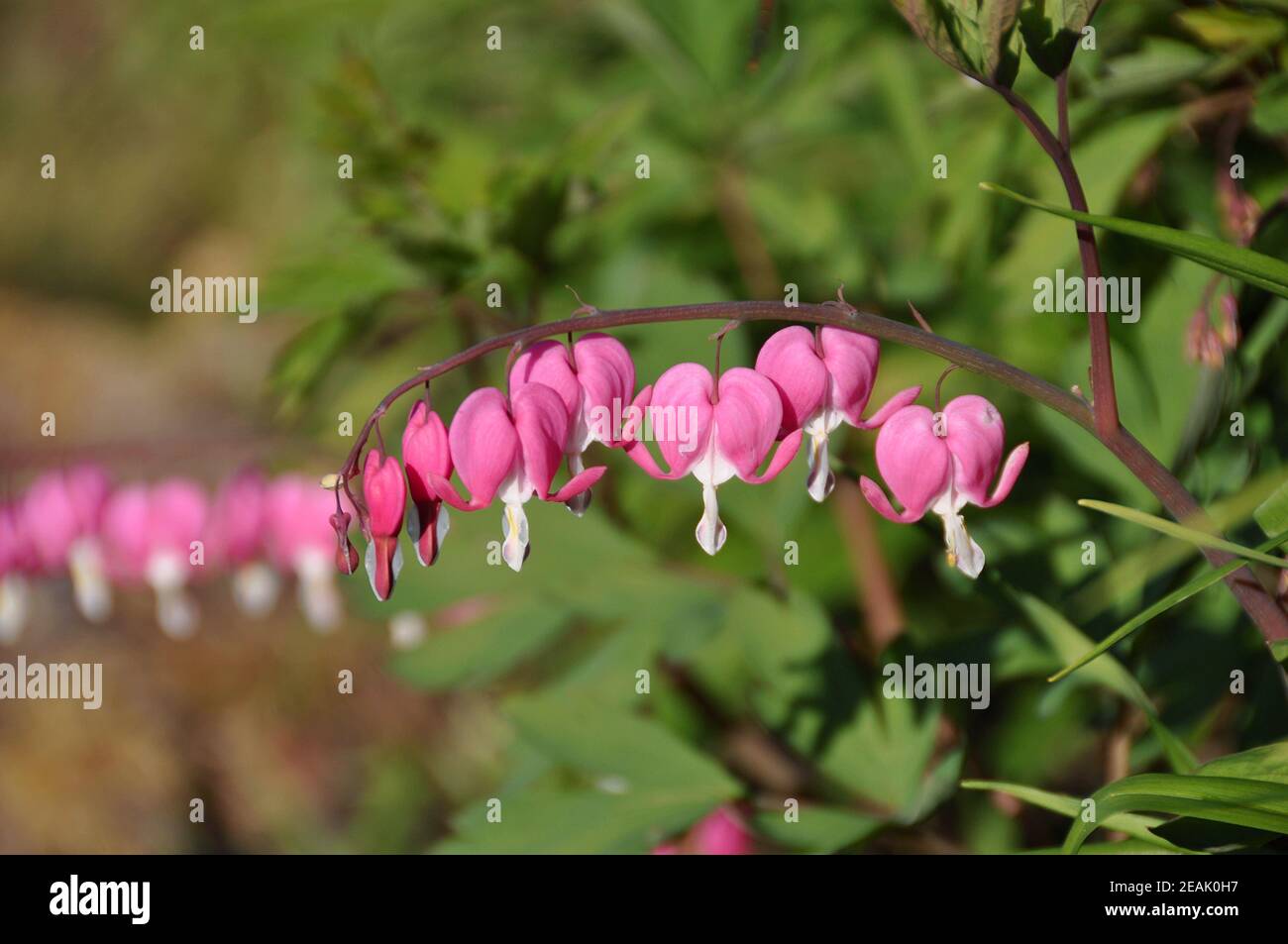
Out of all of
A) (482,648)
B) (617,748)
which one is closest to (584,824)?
(617,748)

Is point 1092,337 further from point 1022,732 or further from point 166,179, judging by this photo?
point 166,179

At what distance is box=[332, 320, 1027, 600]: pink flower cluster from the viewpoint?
24.5 inches

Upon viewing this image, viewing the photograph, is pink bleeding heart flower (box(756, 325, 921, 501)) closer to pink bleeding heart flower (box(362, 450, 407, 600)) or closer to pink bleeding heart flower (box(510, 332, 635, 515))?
pink bleeding heart flower (box(510, 332, 635, 515))

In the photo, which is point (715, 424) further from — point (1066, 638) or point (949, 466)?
point (1066, 638)

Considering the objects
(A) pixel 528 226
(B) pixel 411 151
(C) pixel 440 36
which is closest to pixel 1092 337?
(A) pixel 528 226

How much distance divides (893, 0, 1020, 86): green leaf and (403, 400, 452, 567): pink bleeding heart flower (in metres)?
0.33

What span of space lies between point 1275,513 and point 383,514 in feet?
1.53

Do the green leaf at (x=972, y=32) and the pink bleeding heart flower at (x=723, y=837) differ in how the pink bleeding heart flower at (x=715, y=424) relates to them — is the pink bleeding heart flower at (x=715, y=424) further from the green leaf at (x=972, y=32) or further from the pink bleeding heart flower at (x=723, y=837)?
the pink bleeding heart flower at (x=723, y=837)

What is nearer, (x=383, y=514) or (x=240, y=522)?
(x=383, y=514)

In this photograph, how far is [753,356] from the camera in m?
1.07

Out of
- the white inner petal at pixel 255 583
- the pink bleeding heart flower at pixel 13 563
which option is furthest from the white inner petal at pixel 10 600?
the white inner petal at pixel 255 583

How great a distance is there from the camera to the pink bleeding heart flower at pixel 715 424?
0.63 metres

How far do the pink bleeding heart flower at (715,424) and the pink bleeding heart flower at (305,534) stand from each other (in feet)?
2.57

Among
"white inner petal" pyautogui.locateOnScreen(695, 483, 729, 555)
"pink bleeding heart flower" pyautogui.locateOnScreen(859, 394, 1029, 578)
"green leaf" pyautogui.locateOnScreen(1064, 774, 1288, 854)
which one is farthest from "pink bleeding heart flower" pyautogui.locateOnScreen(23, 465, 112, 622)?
"green leaf" pyautogui.locateOnScreen(1064, 774, 1288, 854)
